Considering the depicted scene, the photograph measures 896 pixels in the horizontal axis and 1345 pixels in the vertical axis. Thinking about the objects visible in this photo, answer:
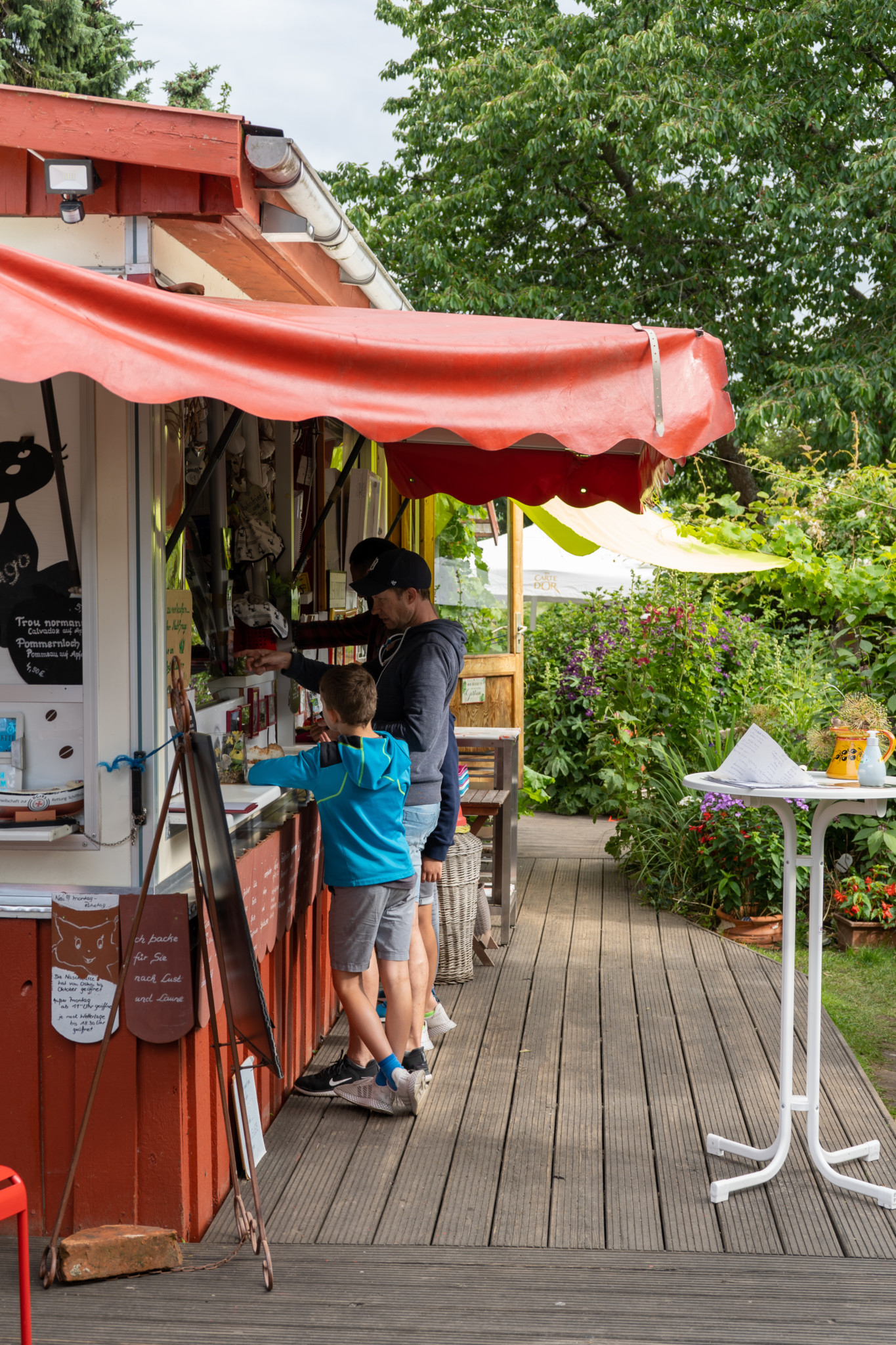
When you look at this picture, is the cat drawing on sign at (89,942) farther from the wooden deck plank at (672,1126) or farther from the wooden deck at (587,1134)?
the wooden deck plank at (672,1126)

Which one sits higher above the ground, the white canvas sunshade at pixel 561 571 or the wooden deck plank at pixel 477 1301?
the white canvas sunshade at pixel 561 571

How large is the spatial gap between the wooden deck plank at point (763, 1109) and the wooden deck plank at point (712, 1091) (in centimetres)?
3

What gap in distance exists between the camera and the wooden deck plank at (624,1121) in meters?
3.07

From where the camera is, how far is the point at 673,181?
46.2 feet

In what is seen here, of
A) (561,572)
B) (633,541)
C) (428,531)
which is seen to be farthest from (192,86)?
(633,541)

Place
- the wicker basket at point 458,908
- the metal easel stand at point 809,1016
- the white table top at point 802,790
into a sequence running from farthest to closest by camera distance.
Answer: the wicker basket at point 458,908, the metal easel stand at point 809,1016, the white table top at point 802,790

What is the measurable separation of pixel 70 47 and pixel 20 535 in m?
20.2

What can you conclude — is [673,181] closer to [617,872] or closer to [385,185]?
[385,185]

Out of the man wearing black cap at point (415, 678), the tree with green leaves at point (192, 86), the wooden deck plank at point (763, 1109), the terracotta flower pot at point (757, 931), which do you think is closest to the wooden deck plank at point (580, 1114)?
the wooden deck plank at point (763, 1109)

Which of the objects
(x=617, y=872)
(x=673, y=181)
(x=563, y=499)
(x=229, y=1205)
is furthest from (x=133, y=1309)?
(x=673, y=181)

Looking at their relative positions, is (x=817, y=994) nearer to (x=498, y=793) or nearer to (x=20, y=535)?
(x=20, y=535)

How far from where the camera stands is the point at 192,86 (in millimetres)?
22078

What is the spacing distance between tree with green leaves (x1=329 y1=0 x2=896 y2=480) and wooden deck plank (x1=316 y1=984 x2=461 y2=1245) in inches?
411

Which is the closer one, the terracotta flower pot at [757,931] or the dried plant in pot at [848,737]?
the dried plant in pot at [848,737]
